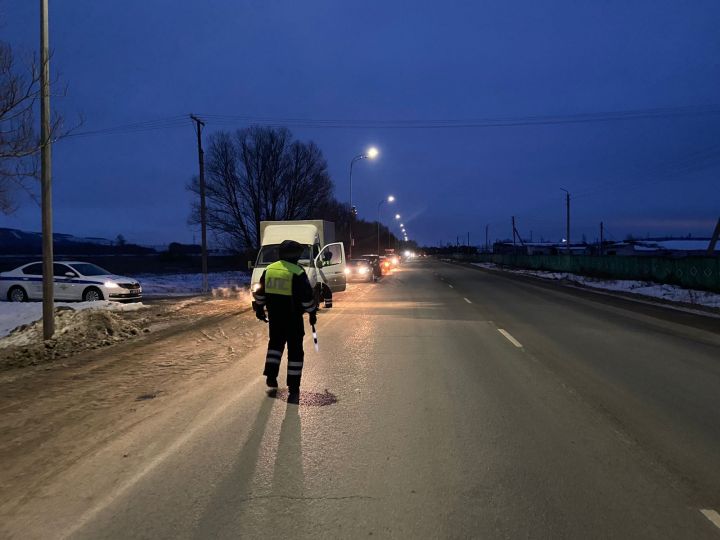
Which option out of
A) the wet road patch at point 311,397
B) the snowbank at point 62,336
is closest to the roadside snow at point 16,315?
the snowbank at point 62,336

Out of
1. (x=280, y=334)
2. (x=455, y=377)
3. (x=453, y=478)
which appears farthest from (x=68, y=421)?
(x=455, y=377)

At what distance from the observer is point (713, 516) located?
155 inches

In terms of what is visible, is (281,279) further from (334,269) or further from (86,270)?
(86,270)

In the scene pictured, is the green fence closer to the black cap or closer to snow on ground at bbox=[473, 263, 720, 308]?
snow on ground at bbox=[473, 263, 720, 308]

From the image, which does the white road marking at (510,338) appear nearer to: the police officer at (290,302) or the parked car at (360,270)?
the police officer at (290,302)

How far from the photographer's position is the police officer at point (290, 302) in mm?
7184

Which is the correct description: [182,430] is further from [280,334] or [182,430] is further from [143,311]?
[143,311]

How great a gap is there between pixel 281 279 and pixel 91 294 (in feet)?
48.3

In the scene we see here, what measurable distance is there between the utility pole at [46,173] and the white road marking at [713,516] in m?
10.8

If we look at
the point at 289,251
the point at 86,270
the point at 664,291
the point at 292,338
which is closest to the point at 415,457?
the point at 292,338

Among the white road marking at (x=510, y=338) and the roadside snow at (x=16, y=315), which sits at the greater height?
the roadside snow at (x=16, y=315)

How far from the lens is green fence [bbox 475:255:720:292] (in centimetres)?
2608

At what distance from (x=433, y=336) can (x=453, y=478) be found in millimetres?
8105

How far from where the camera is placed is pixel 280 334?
729 centimetres
